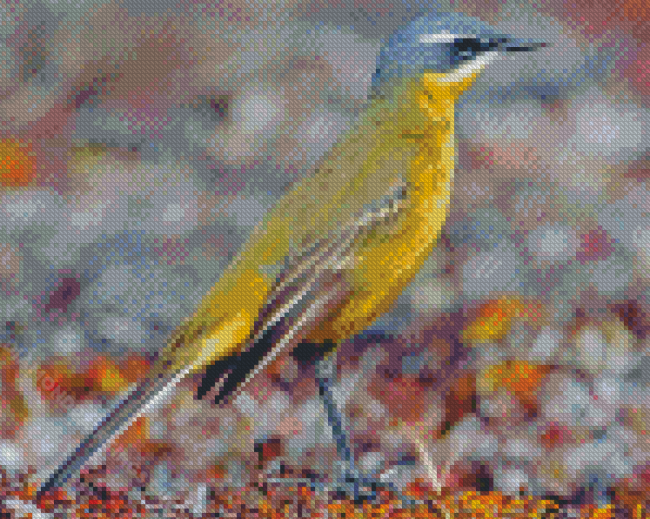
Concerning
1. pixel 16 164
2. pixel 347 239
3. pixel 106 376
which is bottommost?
pixel 106 376

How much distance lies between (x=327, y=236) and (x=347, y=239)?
4 centimetres

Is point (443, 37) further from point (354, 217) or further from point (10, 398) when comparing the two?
point (10, 398)

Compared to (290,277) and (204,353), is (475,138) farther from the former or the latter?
(204,353)

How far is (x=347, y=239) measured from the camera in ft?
4.92

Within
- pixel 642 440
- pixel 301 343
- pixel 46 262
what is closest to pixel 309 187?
pixel 301 343

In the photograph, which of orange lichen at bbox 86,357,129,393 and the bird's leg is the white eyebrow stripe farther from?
orange lichen at bbox 86,357,129,393

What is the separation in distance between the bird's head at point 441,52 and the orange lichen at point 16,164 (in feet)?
2.40

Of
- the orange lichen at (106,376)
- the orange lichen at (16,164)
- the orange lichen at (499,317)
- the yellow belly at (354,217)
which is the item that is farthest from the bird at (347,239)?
the orange lichen at (16,164)

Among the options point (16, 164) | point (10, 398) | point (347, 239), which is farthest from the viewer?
point (16, 164)

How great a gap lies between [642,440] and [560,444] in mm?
148

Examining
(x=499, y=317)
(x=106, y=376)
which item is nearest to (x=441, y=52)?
(x=499, y=317)

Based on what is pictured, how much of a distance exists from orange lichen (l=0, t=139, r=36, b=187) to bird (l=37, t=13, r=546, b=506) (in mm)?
518

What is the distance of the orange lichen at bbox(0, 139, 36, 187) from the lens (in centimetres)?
175

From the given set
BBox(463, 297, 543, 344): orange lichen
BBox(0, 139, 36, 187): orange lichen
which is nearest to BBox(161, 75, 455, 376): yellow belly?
BBox(463, 297, 543, 344): orange lichen
